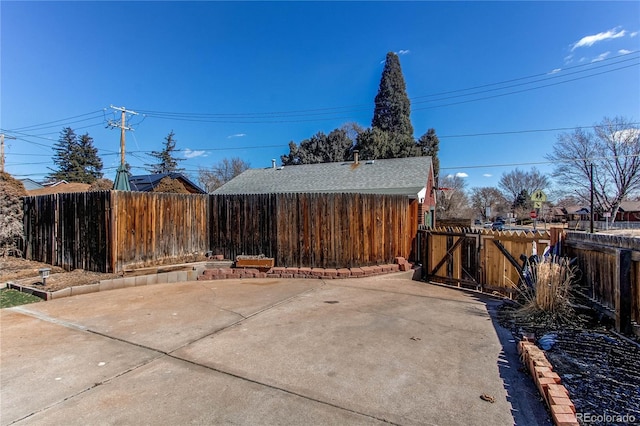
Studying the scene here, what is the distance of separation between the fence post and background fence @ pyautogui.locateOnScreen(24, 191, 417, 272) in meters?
5.14

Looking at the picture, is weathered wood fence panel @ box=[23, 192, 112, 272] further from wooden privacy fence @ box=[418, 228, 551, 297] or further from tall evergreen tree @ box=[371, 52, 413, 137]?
tall evergreen tree @ box=[371, 52, 413, 137]

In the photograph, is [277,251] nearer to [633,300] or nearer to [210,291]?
[210,291]

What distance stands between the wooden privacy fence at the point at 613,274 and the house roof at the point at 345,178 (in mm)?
8107

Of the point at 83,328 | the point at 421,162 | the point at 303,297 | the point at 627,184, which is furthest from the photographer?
the point at 627,184

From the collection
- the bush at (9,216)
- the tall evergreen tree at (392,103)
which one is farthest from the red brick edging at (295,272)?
the tall evergreen tree at (392,103)

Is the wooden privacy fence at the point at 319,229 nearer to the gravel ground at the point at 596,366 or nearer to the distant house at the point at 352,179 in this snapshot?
the gravel ground at the point at 596,366

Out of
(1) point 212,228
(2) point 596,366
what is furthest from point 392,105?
(2) point 596,366

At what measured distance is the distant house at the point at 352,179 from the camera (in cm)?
1485

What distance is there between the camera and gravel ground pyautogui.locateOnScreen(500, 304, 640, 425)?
2.45 metres

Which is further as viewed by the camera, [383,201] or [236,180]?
[236,180]

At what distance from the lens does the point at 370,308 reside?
5441mm

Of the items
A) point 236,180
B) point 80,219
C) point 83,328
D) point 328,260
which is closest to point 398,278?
point 328,260

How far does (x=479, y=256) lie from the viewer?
7.01m

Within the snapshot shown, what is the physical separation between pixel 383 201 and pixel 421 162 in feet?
29.7
